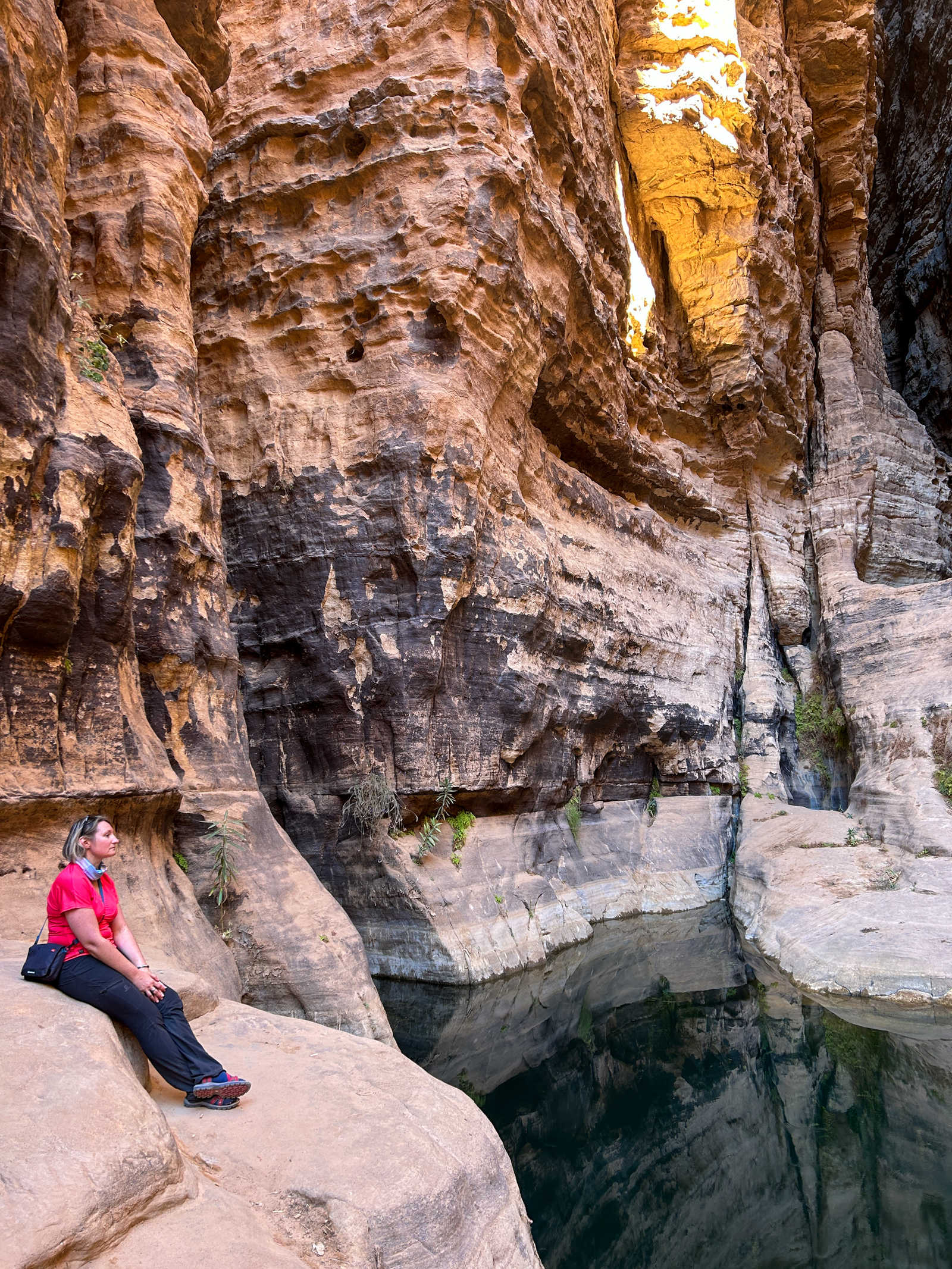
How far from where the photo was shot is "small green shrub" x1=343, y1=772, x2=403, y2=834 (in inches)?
411

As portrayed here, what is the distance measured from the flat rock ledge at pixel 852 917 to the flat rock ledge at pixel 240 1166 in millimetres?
6551

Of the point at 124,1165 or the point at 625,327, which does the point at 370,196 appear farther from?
the point at 124,1165

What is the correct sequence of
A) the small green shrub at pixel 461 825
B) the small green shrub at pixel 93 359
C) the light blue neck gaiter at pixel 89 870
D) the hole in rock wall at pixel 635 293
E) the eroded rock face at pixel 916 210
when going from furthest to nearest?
the eroded rock face at pixel 916 210, the hole in rock wall at pixel 635 293, the small green shrub at pixel 461 825, the small green shrub at pixel 93 359, the light blue neck gaiter at pixel 89 870

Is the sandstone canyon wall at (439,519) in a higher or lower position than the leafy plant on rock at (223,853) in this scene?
higher

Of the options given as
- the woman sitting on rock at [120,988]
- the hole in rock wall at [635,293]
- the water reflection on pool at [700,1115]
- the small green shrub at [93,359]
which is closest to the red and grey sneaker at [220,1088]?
the woman sitting on rock at [120,988]

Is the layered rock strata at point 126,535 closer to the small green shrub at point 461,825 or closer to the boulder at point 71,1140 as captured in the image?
the boulder at point 71,1140

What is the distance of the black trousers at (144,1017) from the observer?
12.1 feet

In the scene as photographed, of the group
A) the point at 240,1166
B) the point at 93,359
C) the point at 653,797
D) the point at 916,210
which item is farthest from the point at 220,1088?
the point at 916,210

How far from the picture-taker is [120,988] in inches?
147

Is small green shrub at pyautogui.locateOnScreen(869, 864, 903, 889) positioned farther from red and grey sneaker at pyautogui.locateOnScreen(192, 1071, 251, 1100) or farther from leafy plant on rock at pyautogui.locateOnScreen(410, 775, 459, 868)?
red and grey sneaker at pyautogui.locateOnScreen(192, 1071, 251, 1100)

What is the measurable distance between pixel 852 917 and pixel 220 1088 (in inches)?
357

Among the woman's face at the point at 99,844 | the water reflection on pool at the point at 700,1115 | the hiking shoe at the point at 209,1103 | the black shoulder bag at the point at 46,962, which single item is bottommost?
the water reflection on pool at the point at 700,1115

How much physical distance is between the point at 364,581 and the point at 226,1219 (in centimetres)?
832

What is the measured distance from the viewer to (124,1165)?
291 centimetres
